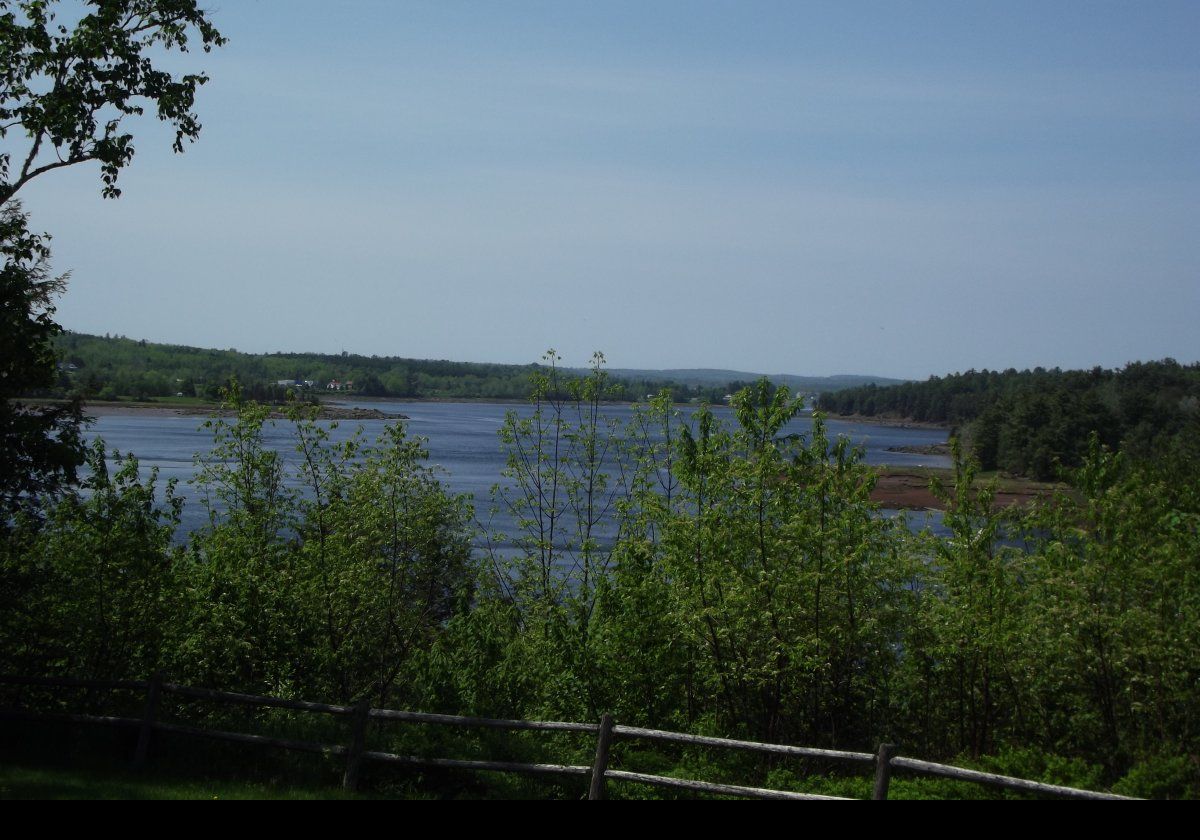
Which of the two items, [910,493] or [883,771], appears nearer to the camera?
[883,771]

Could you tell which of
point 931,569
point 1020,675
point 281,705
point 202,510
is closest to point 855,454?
point 931,569

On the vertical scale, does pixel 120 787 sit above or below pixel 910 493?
above

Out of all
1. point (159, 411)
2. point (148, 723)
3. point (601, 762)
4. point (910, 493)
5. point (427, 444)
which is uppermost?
point (427, 444)

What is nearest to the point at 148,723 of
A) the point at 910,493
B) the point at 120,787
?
the point at 120,787

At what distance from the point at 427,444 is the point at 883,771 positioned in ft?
92.2

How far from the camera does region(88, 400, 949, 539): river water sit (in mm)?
42781

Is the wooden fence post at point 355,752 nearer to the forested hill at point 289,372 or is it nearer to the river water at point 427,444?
the river water at point 427,444

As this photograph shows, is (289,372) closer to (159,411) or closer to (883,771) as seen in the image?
(159,411)

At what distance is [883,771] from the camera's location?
32.0ft

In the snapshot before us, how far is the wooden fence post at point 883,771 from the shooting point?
968cm

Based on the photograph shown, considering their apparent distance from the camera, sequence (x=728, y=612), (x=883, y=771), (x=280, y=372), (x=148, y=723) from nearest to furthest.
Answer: (x=883, y=771) < (x=148, y=723) < (x=728, y=612) < (x=280, y=372)

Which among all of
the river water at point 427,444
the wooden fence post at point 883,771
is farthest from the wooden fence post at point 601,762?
the river water at point 427,444

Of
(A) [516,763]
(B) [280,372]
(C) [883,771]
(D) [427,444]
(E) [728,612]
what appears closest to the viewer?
(C) [883,771]

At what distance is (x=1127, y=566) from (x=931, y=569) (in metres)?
2.51
